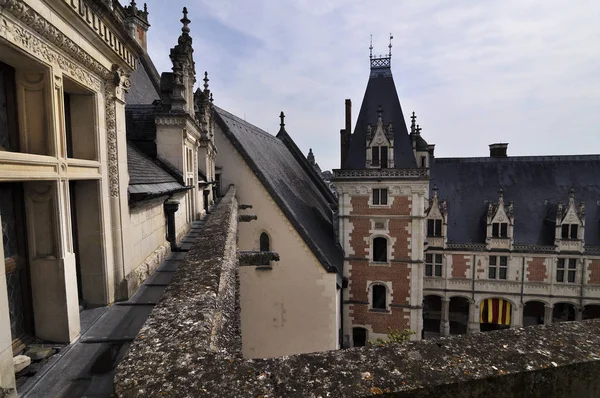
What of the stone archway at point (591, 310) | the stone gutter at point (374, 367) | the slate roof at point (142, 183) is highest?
the slate roof at point (142, 183)

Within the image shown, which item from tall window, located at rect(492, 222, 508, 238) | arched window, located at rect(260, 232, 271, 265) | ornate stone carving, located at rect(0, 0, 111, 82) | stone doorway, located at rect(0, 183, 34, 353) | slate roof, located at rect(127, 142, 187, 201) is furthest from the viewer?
tall window, located at rect(492, 222, 508, 238)

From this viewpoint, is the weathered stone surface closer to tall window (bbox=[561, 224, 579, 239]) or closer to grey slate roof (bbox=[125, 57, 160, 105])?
grey slate roof (bbox=[125, 57, 160, 105])

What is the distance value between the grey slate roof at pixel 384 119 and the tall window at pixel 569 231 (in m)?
13.2

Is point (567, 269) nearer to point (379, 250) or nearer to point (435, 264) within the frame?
point (435, 264)

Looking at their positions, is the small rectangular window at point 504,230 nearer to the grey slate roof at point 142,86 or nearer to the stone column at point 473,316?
the stone column at point 473,316

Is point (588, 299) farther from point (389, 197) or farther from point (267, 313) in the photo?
point (267, 313)

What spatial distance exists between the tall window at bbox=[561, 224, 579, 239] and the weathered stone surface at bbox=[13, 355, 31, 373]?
2718 centimetres

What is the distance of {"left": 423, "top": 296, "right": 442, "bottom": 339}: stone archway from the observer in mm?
23766

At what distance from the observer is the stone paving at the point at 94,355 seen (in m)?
2.00

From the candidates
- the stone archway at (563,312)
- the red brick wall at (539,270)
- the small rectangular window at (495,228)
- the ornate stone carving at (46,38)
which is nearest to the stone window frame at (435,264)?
the small rectangular window at (495,228)

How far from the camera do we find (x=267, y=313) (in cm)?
1409

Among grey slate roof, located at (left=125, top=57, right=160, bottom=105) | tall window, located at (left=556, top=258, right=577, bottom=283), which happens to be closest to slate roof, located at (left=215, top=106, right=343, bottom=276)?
grey slate roof, located at (left=125, top=57, right=160, bottom=105)

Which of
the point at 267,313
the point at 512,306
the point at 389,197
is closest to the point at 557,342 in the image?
the point at 267,313

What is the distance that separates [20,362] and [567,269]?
90.4ft
